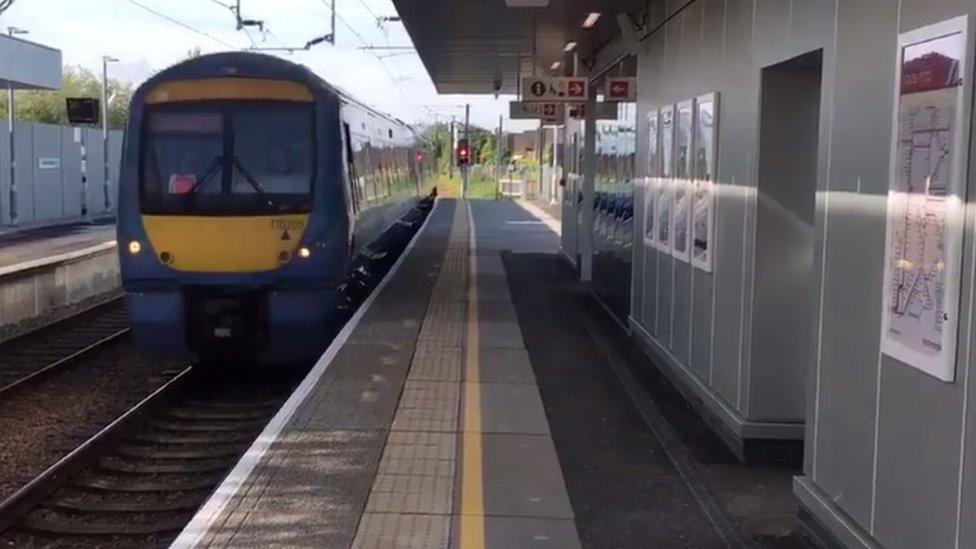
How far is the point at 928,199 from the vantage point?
4.69 metres

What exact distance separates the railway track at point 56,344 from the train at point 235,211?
184 centimetres

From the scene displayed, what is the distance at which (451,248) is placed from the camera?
→ 25.5 metres

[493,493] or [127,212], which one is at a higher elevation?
[127,212]

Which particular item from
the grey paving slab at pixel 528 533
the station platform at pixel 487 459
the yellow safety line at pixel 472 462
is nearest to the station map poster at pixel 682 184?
the station platform at pixel 487 459

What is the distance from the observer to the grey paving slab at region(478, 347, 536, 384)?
10.2 metres

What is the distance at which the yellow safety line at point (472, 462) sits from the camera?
6029 millimetres

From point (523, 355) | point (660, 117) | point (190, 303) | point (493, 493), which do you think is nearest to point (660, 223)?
point (660, 117)

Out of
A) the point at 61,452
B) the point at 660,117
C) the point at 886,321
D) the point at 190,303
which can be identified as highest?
the point at 660,117

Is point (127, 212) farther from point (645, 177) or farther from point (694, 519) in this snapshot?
point (694, 519)

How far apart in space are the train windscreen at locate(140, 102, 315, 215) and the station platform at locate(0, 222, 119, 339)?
16.7ft

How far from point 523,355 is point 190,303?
300 centimetres

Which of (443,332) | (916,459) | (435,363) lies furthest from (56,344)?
(916,459)

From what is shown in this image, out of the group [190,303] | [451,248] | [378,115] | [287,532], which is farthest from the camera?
[451,248]

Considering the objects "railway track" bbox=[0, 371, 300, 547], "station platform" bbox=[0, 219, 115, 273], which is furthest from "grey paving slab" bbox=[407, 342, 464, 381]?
"station platform" bbox=[0, 219, 115, 273]
